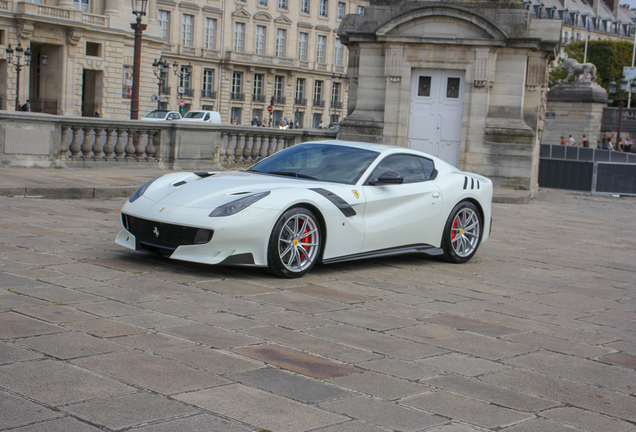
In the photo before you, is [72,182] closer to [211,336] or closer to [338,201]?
[338,201]

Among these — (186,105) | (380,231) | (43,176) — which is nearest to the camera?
(380,231)

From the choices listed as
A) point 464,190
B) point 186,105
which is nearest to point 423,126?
point 464,190

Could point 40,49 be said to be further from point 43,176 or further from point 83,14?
point 43,176

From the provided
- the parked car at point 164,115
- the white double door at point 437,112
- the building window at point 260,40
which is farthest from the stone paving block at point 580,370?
the building window at point 260,40

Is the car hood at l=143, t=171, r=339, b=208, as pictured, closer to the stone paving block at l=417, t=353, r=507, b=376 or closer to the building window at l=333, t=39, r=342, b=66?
the stone paving block at l=417, t=353, r=507, b=376

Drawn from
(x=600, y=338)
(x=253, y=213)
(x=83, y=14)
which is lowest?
(x=600, y=338)

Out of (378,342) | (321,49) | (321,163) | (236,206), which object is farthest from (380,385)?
(321,49)

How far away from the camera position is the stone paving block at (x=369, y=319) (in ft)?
18.3

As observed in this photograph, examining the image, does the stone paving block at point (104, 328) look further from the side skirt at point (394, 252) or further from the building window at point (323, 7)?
the building window at point (323, 7)

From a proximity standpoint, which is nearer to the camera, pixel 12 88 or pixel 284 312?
pixel 284 312

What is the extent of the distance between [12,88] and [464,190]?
50280mm

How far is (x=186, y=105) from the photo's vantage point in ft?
245

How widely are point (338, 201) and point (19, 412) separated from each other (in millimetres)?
4329

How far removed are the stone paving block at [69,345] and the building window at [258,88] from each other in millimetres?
77070
